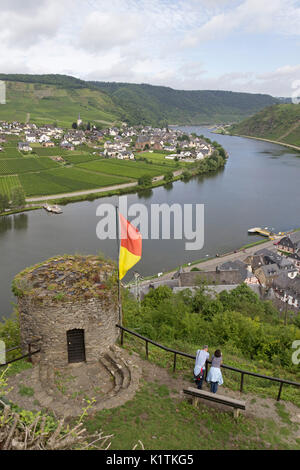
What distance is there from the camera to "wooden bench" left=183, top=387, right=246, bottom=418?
763cm

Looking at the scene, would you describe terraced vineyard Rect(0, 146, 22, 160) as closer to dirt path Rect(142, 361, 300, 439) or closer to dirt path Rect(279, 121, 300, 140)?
dirt path Rect(142, 361, 300, 439)

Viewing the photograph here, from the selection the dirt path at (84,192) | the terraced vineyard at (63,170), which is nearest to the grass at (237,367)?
the dirt path at (84,192)

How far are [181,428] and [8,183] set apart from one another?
81415 mm

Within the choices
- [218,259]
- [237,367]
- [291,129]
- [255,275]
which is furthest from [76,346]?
[291,129]

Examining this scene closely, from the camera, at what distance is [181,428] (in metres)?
7.46

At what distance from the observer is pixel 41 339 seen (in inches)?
381

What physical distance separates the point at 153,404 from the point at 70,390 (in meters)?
2.43

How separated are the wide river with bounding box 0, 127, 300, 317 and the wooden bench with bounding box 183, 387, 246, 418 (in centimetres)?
2577

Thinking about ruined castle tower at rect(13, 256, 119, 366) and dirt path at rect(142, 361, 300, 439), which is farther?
ruined castle tower at rect(13, 256, 119, 366)

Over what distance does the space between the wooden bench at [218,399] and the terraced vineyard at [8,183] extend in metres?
73.0

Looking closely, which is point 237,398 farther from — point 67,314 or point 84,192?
point 84,192

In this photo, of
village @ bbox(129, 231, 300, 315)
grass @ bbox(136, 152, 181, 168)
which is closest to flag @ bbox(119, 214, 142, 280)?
village @ bbox(129, 231, 300, 315)

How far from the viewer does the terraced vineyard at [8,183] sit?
240 ft
